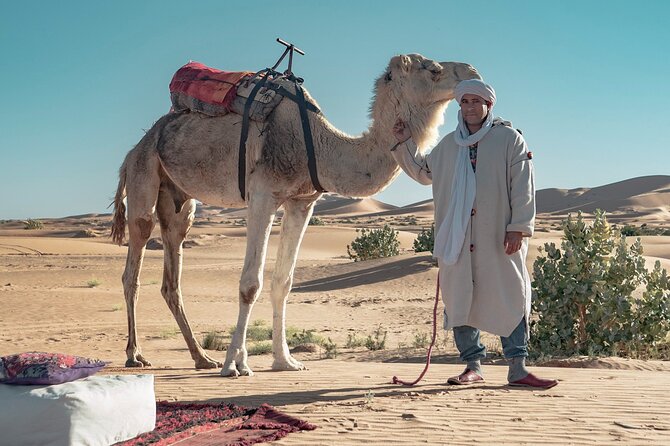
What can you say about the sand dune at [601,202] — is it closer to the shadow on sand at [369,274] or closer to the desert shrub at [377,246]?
the desert shrub at [377,246]

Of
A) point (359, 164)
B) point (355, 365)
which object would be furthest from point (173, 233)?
point (359, 164)

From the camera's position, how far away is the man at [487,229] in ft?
21.1

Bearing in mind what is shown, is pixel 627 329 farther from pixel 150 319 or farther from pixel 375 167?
pixel 150 319

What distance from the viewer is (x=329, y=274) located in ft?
86.4

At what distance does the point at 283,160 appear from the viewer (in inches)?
304

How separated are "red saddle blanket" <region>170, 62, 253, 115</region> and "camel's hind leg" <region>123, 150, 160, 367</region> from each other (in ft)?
2.70

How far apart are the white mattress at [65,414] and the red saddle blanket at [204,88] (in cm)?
428

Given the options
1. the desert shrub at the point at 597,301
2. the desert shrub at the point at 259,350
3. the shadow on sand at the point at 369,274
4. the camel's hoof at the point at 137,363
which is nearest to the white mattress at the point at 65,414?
the camel's hoof at the point at 137,363

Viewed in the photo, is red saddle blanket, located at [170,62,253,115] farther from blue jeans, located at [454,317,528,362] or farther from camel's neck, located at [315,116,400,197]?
blue jeans, located at [454,317,528,362]

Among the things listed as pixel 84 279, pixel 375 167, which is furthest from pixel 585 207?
pixel 375 167

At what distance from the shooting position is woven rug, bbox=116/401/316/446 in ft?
15.3

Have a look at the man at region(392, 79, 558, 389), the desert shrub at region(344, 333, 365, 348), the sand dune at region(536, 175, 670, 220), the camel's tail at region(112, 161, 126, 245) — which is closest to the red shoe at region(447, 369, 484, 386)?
the man at region(392, 79, 558, 389)

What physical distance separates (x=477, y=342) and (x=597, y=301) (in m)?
4.20

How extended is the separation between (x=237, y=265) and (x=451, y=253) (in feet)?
87.8
